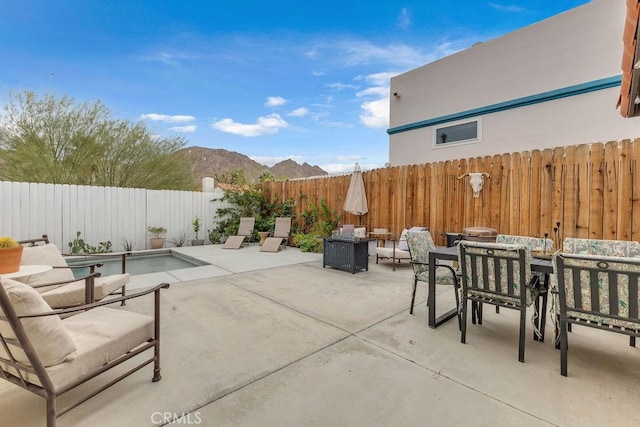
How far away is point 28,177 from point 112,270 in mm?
5899

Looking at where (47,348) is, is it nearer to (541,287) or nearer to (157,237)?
(541,287)

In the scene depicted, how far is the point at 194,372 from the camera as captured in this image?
2.23m

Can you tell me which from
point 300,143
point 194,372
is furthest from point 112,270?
point 300,143

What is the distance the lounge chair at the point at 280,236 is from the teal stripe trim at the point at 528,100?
4752 mm

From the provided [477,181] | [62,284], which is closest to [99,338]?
[62,284]

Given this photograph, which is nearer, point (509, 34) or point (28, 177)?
point (509, 34)

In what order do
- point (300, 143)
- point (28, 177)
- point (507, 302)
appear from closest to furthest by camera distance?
point (507, 302) → point (28, 177) → point (300, 143)

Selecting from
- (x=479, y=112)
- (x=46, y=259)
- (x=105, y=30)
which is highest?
(x=105, y=30)

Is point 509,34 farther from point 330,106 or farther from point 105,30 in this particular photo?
point 105,30

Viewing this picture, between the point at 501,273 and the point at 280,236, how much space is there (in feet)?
22.6

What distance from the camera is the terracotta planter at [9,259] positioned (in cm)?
240

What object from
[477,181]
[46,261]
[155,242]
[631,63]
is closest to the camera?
[631,63]

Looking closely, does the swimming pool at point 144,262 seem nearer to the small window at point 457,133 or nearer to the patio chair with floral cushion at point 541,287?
the patio chair with floral cushion at point 541,287

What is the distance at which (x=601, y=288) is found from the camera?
2113mm
